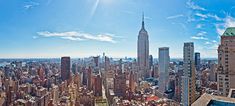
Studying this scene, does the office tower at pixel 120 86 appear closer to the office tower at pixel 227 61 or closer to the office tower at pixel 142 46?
the office tower at pixel 227 61

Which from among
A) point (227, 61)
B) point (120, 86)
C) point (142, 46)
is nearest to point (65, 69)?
point (120, 86)

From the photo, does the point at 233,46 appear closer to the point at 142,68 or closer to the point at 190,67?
the point at 190,67

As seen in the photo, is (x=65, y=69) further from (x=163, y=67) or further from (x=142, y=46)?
(x=142, y=46)

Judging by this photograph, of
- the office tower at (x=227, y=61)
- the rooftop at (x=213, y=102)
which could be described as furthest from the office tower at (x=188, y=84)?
the rooftop at (x=213, y=102)

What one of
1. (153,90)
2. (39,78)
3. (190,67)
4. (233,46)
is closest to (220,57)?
(233,46)

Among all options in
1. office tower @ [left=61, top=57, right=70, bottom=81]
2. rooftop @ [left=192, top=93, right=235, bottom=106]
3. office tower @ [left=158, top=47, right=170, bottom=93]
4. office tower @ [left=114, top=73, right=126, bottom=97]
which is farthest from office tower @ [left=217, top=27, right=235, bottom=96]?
office tower @ [left=61, top=57, right=70, bottom=81]

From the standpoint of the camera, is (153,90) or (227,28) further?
(153,90)
